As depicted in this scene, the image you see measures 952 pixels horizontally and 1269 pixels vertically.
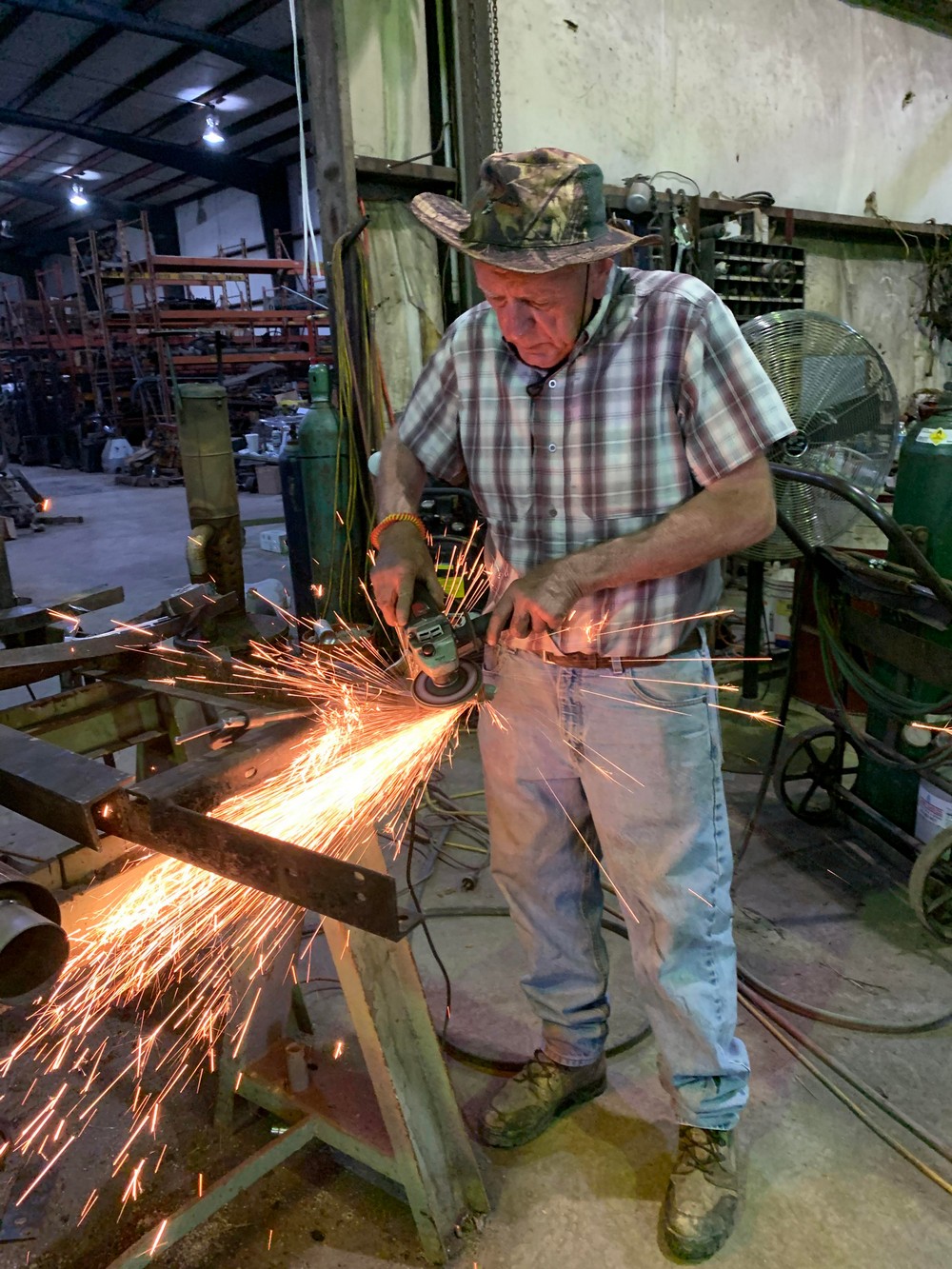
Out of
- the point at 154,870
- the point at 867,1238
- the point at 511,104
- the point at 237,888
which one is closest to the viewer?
the point at 867,1238

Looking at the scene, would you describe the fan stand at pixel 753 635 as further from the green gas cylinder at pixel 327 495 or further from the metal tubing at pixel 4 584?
the metal tubing at pixel 4 584

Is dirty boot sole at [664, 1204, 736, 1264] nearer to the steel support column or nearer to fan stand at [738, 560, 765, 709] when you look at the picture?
fan stand at [738, 560, 765, 709]

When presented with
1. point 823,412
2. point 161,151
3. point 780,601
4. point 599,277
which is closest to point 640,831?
point 599,277

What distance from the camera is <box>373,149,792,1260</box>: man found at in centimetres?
159

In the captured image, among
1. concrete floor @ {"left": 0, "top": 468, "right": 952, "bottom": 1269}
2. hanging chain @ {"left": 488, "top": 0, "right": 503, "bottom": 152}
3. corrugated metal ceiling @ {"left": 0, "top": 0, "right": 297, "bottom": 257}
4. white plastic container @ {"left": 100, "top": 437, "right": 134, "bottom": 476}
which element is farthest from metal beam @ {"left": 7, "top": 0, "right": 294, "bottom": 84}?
concrete floor @ {"left": 0, "top": 468, "right": 952, "bottom": 1269}

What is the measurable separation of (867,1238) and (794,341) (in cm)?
286

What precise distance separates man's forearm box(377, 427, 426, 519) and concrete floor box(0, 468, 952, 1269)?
4.93ft

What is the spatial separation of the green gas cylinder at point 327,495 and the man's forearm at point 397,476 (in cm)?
295

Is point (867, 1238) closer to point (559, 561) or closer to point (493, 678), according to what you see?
point (493, 678)

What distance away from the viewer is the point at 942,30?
719cm

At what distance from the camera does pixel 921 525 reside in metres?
2.85

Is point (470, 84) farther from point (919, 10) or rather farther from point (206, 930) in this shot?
point (919, 10)

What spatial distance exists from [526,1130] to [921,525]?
2199 millimetres

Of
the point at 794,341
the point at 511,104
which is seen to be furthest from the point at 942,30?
the point at 794,341
